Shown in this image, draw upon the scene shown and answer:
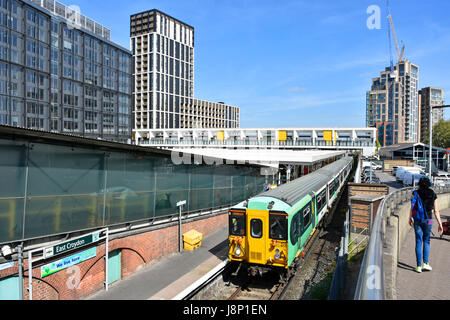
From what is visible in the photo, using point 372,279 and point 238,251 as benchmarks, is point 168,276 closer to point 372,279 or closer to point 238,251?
point 238,251

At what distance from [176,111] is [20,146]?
116697 mm

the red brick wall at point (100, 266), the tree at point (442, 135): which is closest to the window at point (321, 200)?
the red brick wall at point (100, 266)

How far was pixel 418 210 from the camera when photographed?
6184 millimetres

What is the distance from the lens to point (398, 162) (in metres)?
66.0

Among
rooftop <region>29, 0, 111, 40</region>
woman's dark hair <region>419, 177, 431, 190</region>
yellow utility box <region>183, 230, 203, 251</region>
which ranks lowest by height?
yellow utility box <region>183, 230, 203, 251</region>

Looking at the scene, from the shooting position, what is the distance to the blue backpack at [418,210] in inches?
241

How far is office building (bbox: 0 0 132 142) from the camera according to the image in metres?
49.2

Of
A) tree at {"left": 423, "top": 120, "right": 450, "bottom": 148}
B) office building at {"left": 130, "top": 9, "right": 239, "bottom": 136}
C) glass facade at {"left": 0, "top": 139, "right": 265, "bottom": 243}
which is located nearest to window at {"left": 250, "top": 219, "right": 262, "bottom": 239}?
glass facade at {"left": 0, "top": 139, "right": 265, "bottom": 243}

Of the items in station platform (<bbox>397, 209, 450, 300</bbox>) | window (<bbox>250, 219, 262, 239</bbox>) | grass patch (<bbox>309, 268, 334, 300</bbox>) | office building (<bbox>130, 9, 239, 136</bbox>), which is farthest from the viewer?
office building (<bbox>130, 9, 239, 136</bbox>)

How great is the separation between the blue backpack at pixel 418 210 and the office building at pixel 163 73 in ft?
355

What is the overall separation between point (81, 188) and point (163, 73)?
112293 mm

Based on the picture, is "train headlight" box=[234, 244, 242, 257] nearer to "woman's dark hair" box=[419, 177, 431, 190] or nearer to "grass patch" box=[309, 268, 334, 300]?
"grass patch" box=[309, 268, 334, 300]

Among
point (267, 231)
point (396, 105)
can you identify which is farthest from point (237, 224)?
point (396, 105)

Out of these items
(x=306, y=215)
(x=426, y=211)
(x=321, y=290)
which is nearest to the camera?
(x=426, y=211)
